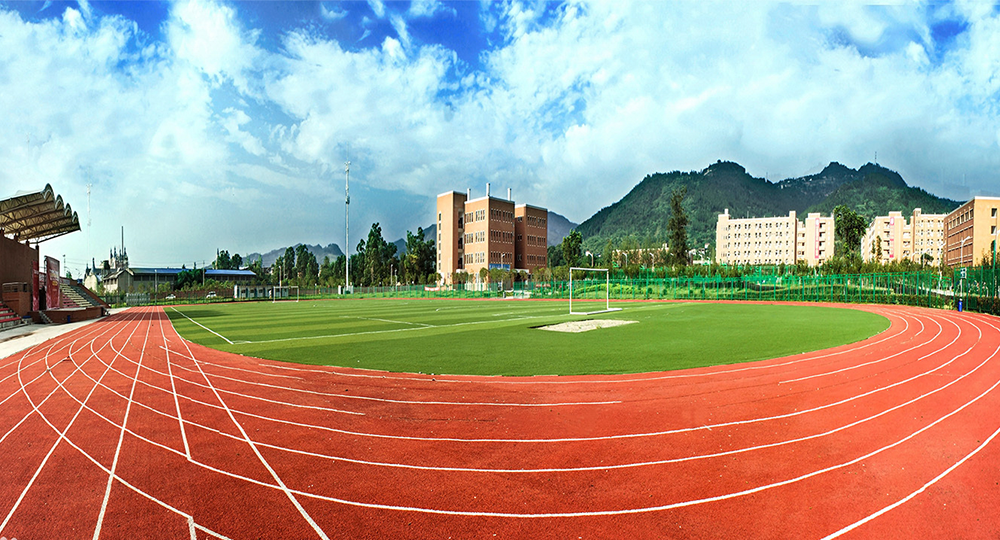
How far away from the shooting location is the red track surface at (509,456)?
4.73m

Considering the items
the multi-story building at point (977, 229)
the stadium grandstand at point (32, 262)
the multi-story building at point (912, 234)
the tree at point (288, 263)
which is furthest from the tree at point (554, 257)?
the stadium grandstand at point (32, 262)

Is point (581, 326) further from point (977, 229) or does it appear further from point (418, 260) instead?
point (418, 260)

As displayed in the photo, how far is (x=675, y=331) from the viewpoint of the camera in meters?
20.4

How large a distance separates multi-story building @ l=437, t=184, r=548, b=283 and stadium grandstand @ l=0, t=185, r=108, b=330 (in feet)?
235

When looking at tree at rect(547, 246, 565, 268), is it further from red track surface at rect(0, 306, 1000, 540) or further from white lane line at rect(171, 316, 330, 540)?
white lane line at rect(171, 316, 330, 540)

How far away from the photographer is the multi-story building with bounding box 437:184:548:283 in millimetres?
102688

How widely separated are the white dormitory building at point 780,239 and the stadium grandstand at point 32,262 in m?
147

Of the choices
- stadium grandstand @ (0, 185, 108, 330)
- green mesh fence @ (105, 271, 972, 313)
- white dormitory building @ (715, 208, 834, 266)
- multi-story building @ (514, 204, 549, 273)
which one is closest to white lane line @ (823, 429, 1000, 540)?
green mesh fence @ (105, 271, 972, 313)

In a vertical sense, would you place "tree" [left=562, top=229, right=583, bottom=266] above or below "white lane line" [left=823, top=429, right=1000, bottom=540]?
above

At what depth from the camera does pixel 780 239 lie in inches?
5610

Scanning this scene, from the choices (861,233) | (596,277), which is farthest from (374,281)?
(861,233)

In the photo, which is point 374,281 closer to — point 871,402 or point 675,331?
point 675,331

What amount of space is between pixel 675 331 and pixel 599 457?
15445mm

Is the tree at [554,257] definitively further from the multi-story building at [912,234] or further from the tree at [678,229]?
the tree at [678,229]
